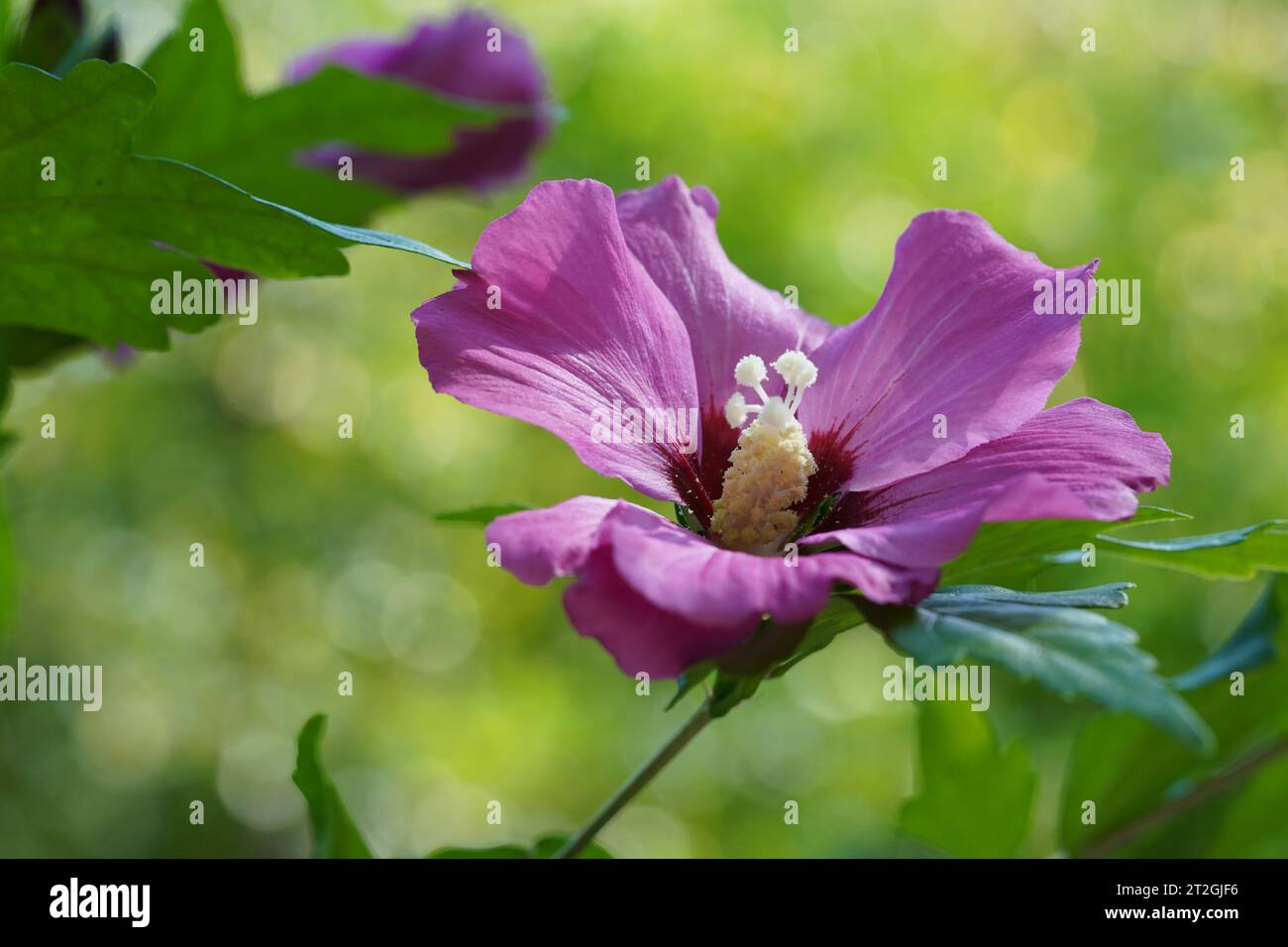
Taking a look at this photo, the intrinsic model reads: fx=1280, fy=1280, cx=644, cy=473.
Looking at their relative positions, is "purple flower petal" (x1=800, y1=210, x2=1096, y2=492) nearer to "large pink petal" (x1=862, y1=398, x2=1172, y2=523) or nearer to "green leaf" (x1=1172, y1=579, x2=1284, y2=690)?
"large pink petal" (x1=862, y1=398, x2=1172, y2=523)

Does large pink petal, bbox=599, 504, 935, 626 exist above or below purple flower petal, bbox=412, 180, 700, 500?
below

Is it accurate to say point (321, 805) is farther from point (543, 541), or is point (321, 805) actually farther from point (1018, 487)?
point (1018, 487)

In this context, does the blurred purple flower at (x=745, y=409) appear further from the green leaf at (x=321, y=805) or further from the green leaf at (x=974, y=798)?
the green leaf at (x=974, y=798)

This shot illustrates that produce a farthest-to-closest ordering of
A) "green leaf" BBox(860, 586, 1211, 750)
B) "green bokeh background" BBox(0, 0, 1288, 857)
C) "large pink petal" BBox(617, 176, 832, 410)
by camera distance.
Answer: "green bokeh background" BBox(0, 0, 1288, 857) → "large pink petal" BBox(617, 176, 832, 410) → "green leaf" BBox(860, 586, 1211, 750)

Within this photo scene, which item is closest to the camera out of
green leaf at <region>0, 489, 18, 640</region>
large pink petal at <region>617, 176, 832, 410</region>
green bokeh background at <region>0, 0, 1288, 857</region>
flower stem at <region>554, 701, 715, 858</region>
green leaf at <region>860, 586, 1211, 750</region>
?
green leaf at <region>860, 586, 1211, 750</region>

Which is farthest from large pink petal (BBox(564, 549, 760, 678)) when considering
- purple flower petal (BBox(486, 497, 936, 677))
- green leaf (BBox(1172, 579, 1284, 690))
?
green leaf (BBox(1172, 579, 1284, 690))

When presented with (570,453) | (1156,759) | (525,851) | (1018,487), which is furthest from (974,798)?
(570,453)
